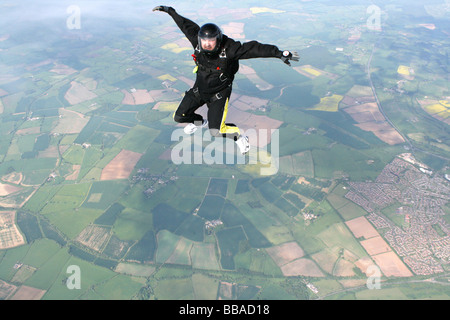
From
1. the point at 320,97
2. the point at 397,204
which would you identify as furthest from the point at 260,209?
the point at 320,97

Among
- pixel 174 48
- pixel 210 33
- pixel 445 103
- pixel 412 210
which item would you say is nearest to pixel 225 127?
pixel 210 33

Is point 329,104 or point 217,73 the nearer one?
point 217,73

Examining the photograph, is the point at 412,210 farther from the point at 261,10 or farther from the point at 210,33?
the point at 261,10

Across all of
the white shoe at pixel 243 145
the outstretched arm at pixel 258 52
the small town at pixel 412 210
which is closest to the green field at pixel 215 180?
the small town at pixel 412 210

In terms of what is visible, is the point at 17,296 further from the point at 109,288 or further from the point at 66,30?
the point at 66,30

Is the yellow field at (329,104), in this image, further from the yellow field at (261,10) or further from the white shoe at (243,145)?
the yellow field at (261,10)
